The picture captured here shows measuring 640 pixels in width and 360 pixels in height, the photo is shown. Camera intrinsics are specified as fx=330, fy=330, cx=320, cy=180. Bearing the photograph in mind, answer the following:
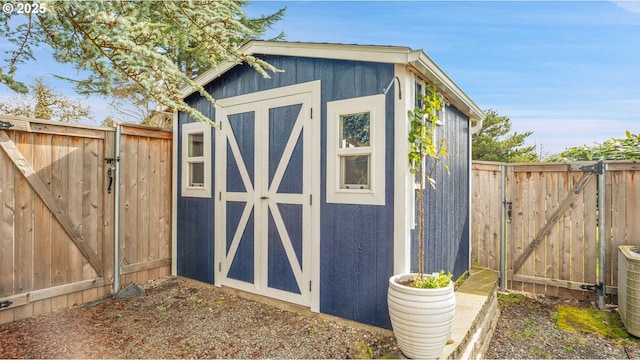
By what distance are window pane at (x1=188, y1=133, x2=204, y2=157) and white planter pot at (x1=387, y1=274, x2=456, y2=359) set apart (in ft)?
10.9

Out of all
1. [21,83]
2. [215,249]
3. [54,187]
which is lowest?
[215,249]

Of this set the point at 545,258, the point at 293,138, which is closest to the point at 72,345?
the point at 293,138

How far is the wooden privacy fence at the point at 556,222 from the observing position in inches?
152

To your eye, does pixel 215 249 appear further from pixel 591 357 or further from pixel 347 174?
pixel 591 357

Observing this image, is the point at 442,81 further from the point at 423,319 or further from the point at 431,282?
the point at 423,319

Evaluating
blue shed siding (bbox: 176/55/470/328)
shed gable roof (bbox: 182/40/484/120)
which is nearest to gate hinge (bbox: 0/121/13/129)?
shed gable roof (bbox: 182/40/484/120)

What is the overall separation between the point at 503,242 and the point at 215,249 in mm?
3915

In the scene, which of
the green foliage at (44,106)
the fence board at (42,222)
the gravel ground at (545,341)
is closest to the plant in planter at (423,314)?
the gravel ground at (545,341)

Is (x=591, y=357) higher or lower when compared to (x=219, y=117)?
lower

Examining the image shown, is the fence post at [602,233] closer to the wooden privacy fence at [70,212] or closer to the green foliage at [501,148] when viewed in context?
the wooden privacy fence at [70,212]

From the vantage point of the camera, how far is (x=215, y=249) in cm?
428

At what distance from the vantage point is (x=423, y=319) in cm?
229

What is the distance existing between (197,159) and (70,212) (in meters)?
1.53

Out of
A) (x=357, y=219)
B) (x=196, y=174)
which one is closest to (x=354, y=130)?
(x=357, y=219)
